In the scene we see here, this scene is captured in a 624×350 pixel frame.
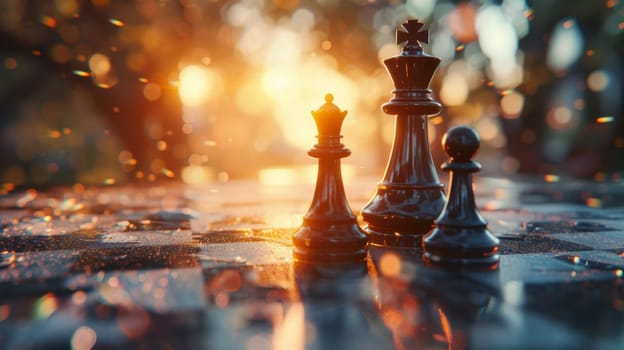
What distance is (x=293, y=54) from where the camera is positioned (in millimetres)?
17219

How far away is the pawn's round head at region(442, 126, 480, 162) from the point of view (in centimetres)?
207

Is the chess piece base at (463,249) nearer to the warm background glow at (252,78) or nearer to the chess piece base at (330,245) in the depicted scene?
the chess piece base at (330,245)

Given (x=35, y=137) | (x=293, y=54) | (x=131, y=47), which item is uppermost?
(x=293, y=54)

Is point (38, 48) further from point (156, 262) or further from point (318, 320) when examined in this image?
point (318, 320)

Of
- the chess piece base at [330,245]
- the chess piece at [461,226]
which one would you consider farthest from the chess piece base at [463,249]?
the chess piece base at [330,245]

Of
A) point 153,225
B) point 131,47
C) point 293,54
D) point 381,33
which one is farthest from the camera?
point 381,33

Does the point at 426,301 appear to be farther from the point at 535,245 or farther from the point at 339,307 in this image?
the point at 535,245

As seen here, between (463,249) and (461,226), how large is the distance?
12 cm

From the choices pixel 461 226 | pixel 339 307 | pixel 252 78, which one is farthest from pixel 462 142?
pixel 252 78

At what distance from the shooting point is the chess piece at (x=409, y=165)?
7.78 ft

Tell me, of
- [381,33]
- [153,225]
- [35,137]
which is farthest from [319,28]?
[153,225]

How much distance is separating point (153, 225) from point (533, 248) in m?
1.97

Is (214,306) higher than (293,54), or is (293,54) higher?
(293,54)

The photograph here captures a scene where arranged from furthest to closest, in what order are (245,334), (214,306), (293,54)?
1. (293,54)
2. (214,306)
3. (245,334)
